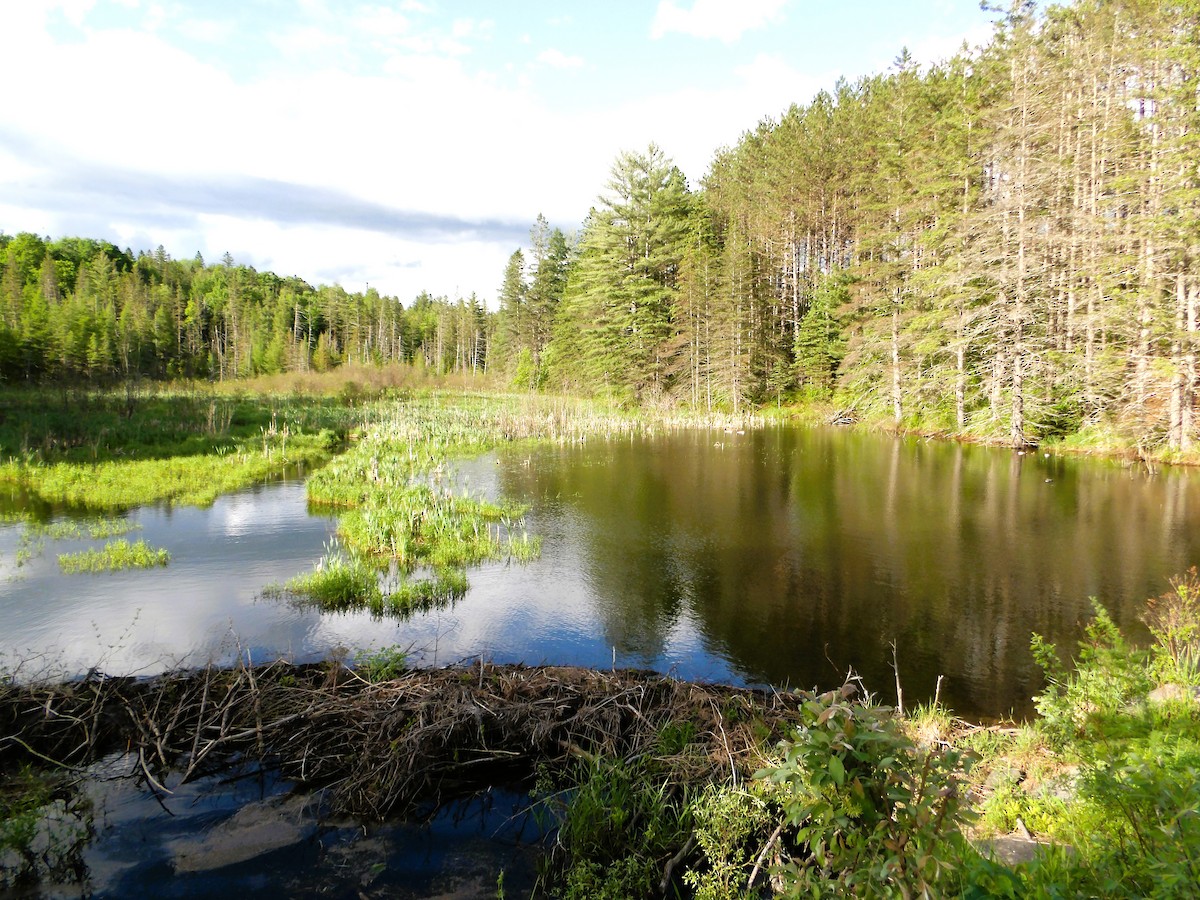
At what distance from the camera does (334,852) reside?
5.16m

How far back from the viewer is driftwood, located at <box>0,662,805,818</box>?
577 cm

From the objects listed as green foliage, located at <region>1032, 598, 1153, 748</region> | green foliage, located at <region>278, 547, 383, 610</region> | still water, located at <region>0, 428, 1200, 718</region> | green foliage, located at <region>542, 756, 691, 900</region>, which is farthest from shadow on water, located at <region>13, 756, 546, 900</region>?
green foliage, located at <region>278, 547, 383, 610</region>

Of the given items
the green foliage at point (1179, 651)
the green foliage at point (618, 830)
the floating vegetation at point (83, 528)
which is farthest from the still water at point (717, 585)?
the green foliage at point (618, 830)

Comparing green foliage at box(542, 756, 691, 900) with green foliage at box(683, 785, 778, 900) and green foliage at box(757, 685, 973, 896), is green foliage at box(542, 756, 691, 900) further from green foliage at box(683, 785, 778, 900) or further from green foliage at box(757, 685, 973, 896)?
Result: green foliage at box(757, 685, 973, 896)

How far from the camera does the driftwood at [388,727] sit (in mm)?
5773

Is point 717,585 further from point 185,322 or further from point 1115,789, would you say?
point 185,322

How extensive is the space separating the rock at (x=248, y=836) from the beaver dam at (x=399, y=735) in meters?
0.08

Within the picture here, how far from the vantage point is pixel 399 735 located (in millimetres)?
6109

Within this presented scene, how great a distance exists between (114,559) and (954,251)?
111 feet

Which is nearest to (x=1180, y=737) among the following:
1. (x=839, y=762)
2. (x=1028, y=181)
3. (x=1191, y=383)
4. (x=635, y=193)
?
(x=839, y=762)

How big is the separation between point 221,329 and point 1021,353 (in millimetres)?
93834

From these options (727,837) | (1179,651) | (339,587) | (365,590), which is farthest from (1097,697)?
(339,587)

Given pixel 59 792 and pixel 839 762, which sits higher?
pixel 839 762

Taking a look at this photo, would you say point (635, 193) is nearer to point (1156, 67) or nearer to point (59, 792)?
point (1156, 67)
